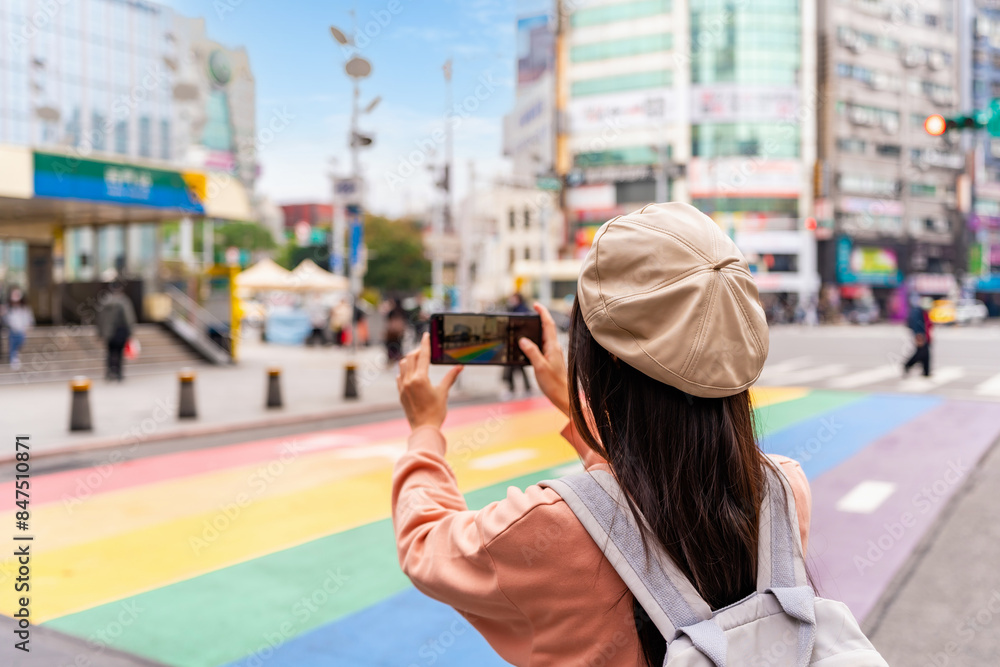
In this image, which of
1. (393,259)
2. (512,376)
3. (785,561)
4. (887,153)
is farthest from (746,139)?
(785,561)

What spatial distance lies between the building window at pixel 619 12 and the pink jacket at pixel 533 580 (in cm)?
5713

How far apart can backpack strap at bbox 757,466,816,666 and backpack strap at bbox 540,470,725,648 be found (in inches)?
5.2

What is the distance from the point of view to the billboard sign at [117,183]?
16.0m

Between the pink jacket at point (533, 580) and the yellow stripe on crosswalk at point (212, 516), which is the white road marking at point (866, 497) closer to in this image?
the yellow stripe on crosswalk at point (212, 516)

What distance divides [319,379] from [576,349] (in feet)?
50.4

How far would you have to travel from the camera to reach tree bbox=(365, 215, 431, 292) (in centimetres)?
6072

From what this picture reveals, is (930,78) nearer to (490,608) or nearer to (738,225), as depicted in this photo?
(738,225)

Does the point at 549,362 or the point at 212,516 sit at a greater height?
the point at 549,362

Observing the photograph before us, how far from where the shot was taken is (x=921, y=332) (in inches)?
617

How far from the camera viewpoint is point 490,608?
1.33 metres

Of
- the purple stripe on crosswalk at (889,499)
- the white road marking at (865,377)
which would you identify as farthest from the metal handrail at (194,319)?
the purple stripe on crosswalk at (889,499)

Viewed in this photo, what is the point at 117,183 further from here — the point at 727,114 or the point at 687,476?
the point at 727,114

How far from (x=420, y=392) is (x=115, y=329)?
566 inches

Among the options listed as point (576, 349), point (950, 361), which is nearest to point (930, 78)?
point (950, 361)
